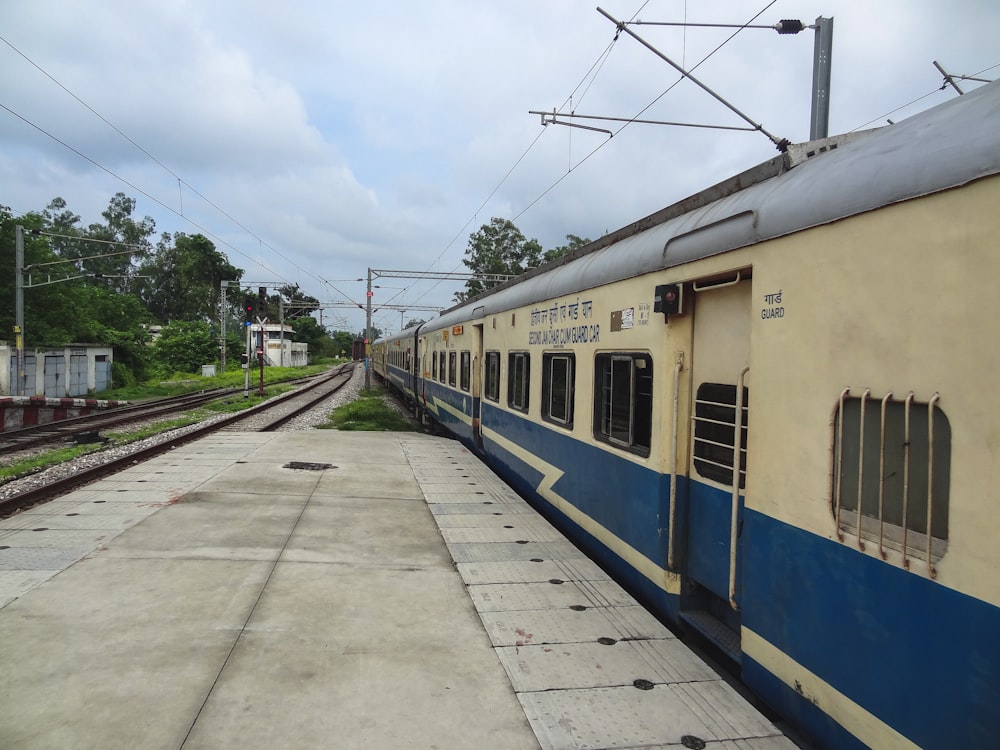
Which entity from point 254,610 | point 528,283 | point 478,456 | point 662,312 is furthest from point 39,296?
point 662,312

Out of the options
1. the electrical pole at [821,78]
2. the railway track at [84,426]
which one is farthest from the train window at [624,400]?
the railway track at [84,426]

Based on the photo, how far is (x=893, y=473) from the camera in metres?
2.44

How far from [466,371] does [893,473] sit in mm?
10039

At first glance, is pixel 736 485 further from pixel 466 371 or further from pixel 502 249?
pixel 502 249

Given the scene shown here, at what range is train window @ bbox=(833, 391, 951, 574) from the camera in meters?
2.22

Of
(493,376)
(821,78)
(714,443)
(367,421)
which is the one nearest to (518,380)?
(493,376)

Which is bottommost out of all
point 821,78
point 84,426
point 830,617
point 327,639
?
point 84,426

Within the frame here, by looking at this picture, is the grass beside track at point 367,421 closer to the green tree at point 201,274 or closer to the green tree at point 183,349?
the green tree at point 183,349

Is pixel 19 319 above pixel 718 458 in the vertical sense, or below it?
above

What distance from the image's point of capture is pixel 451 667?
3738 millimetres

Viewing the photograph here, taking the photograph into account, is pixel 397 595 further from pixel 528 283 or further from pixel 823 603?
pixel 528 283

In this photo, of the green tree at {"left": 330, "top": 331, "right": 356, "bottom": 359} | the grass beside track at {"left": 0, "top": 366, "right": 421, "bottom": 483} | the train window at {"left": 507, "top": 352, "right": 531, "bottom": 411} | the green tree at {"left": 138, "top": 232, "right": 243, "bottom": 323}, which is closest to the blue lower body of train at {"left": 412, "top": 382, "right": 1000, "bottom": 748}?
the train window at {"left": 507, "top": 352, "right": 531, "bottom": 411}

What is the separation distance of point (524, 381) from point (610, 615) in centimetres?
377

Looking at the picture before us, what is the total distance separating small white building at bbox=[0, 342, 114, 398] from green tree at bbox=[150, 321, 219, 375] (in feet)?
58.4
